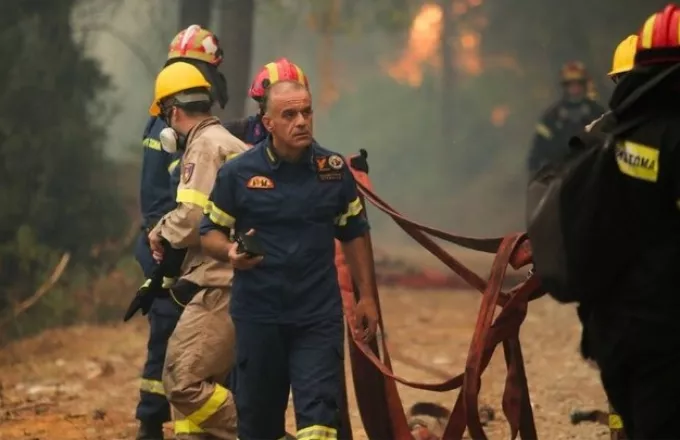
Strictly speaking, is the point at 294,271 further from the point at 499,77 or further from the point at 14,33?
the point at 499,77

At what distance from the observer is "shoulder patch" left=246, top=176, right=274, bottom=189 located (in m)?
5.05

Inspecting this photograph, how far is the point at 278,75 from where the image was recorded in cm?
545

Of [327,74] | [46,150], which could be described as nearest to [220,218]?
[46,150]

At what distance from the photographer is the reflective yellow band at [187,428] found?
6027 millimetres

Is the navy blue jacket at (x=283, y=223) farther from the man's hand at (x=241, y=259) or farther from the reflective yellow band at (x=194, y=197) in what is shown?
the reflective yellow band at (x=194, y=197)

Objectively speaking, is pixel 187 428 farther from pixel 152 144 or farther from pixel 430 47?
pixel 430 47

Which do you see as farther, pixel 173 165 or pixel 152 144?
pixel 152 144

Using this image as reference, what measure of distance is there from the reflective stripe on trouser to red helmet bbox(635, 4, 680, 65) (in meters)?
2.90

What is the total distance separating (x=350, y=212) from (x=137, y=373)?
5.11 meters

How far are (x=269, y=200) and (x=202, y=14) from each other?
954 cm

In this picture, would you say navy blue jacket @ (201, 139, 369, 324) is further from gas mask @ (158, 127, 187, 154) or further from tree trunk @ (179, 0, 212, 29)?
tree trunk @ (179, 0, 212, 29)

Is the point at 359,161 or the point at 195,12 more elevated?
the point at 195,12

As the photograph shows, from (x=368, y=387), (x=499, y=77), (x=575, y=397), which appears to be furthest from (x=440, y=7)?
(x=368, y=387)

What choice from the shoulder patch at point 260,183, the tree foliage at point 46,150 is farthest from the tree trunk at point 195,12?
the shoulder patch at point 260,183
